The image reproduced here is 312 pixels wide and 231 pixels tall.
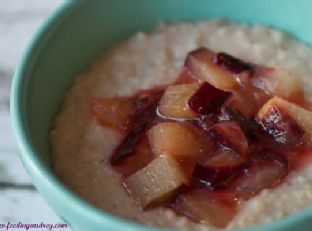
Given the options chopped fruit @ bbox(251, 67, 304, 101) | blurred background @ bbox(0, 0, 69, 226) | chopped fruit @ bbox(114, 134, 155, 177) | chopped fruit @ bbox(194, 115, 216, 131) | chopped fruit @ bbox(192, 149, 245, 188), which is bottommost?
blurred background @ bbox(0, 0, 69, 226)

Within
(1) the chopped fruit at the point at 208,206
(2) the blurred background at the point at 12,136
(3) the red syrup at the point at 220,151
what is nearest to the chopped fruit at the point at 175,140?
(3) the red syrup at the point at 220,151

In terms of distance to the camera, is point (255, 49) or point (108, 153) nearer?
point (108, 153)

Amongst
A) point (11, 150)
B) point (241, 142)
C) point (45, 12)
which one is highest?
point (241, 142)

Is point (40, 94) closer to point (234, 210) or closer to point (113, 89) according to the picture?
point (113, 89)

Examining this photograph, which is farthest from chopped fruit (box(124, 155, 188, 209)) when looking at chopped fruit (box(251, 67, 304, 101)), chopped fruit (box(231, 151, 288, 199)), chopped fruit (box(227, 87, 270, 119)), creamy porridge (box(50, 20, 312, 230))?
chopped fruit (box(251, 67, 304, 101))

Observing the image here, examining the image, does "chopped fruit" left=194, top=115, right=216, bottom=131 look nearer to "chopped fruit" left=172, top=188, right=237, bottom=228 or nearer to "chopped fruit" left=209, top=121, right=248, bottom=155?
"chopped fruit" left=209, top=121, right=248, bottom=155

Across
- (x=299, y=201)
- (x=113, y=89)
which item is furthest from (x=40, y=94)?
(x=299, y=201)
